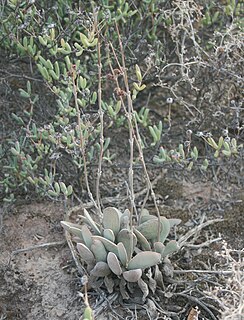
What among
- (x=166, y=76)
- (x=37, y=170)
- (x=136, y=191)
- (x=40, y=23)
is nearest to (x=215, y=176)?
(x=136, y=191)

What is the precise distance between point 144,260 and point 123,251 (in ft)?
0.30

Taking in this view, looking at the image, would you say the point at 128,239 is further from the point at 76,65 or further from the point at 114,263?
the point at 76,65

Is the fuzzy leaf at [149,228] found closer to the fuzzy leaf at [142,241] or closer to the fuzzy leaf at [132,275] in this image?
the fuzzy leaf at [142,241]

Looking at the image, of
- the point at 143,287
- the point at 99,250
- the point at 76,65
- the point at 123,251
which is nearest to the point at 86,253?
the point at 99,250

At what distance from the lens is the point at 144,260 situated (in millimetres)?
2539

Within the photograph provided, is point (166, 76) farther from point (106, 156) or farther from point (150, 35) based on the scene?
point (106, 156)

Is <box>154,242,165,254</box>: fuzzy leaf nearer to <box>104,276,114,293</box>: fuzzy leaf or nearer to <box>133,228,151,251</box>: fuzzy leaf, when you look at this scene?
<box>133,228,151,251</box>: fuzzy leaf

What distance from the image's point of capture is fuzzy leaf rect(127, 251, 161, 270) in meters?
2.52

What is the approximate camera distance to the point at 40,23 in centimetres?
308

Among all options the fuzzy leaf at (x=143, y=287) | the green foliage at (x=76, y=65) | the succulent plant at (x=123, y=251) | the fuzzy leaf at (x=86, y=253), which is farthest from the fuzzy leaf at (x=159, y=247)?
the green foliage at (x=76, y=65)

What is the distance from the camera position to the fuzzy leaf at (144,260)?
2.52m

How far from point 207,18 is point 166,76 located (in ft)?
1.20

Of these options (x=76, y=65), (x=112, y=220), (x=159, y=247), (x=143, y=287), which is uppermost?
(x=76, y=65)

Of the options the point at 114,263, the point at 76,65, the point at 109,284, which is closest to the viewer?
the point at 114,263
